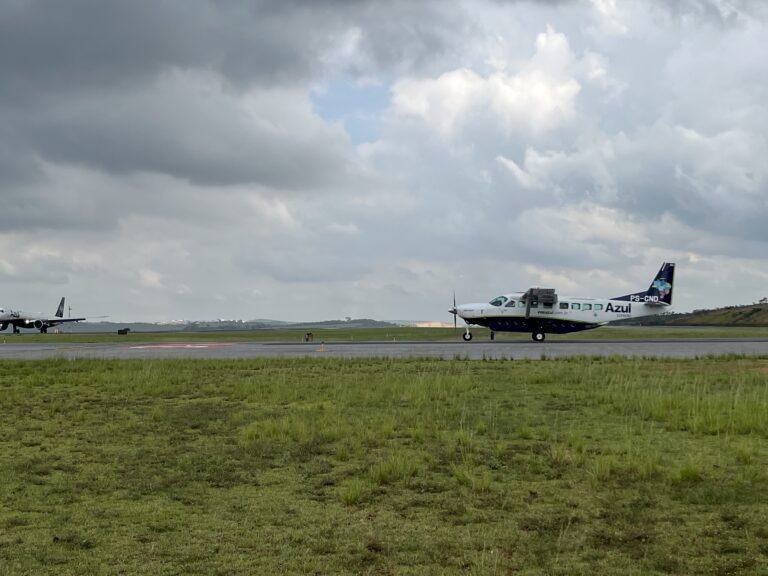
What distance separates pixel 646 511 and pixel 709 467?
2.66 metres

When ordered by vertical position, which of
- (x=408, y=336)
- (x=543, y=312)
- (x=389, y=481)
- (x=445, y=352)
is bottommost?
(x=389, y=481)

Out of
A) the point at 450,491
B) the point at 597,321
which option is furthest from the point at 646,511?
the point at 597,321

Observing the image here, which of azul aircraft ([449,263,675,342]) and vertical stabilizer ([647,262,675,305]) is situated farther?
vertical stabilizer ([647,262,675,305])

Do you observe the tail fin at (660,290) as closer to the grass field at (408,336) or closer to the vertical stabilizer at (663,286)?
the vertical stabilizer at (663,286)

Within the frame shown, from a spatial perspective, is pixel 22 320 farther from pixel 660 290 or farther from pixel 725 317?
pixel 725 317

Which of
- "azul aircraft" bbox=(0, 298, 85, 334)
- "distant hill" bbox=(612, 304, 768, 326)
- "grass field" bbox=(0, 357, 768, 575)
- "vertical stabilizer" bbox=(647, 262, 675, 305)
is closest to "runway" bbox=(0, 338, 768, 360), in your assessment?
"vertical stabilizer" bbox=(647, 262, 675, 305)

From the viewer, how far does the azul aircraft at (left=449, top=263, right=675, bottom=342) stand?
164ft

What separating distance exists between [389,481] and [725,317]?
172 m

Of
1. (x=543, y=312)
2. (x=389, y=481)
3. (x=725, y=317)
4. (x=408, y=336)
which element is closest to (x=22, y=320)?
(x=408, y=336)

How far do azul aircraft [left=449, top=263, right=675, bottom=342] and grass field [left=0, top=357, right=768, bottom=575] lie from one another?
3151 cm

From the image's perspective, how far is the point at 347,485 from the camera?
29.4 feet

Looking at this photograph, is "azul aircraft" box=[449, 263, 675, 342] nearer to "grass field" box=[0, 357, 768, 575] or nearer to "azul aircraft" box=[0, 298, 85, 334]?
"grass field" box=[0, 357, 768, 575]

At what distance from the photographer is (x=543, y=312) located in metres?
49.9

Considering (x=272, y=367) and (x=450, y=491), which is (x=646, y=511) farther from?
(x=272, y=367)
